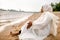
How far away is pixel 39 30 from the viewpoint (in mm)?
2611

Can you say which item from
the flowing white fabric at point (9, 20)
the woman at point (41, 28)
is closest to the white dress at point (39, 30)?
the woman at point (41, 28)

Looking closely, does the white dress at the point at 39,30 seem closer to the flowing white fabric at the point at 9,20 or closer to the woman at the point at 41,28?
the woman at the point at 41,28

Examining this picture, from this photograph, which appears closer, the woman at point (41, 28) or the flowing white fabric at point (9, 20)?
the woman at point (41, 28)

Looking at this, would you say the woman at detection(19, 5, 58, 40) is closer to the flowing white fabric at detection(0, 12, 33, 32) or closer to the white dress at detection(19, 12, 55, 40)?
the white dress at detection(19, 12, 55, 40)

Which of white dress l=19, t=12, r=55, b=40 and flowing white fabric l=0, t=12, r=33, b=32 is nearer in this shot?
white dress l=19, t=12, r=55, b=40

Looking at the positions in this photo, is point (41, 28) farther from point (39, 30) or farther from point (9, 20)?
point (9, 20)

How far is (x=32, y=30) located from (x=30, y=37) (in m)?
0.18

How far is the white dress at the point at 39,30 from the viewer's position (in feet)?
8.23

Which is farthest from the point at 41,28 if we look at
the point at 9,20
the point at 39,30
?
the point at 9,20

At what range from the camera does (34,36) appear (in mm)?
2490

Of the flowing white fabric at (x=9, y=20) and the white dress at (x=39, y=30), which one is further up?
the white dress at (x=39, y=30)

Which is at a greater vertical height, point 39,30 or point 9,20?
point 39,30

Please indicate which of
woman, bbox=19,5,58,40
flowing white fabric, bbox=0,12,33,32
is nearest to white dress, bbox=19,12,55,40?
woman, bbox=19,5,58,40

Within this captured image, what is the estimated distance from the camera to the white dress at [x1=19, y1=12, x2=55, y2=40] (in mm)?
2507
